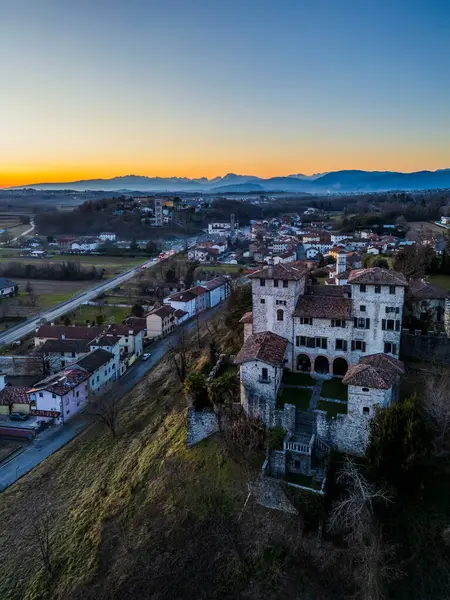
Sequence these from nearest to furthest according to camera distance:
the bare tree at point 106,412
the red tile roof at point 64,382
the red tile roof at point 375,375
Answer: the red tile roof at point 375,375 → the bare tree at point 106,412 → the red tile roof at point 64,382

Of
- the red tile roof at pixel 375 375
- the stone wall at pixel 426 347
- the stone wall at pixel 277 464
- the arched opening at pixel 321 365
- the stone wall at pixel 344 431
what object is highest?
the red tile roof at pixel 375 375

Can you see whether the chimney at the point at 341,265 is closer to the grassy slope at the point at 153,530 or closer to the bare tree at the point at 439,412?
the bare tree at the point at 439,412

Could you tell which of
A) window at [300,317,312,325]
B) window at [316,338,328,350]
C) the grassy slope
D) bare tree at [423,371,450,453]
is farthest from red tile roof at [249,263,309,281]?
the grassy slope

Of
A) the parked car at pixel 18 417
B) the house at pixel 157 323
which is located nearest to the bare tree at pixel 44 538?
the parked car at pixel 18 417

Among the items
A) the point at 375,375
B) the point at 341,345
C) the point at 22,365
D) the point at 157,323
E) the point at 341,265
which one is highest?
Result: the point at 341,265

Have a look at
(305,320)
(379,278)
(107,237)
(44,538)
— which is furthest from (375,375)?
(107,237)

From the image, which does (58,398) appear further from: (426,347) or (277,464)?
(426,347)

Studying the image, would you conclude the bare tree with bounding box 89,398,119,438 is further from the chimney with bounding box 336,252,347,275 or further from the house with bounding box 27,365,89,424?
the chimney with bounding box 336,252,347,275
